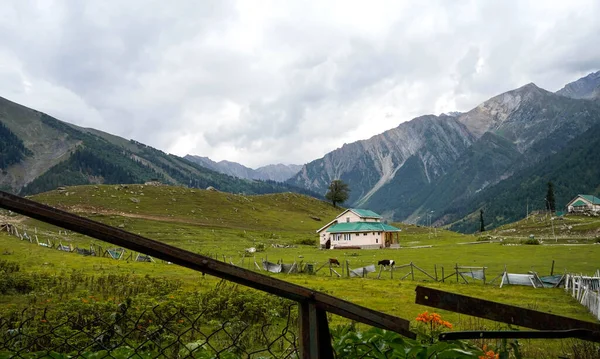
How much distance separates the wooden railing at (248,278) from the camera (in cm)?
219

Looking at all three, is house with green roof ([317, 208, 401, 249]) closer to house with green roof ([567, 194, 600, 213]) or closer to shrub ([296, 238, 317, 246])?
shrub ([296, 238, 317, 246])

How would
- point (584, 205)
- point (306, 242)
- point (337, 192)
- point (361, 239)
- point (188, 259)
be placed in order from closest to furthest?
1. point (188, 259)
2. point (361, 239)
3. point (306, 242)
4. point (337, 192)
5. point (584, 205)

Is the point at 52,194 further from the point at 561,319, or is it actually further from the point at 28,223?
the point at 561,319

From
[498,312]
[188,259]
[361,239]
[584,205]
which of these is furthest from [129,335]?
[584,205]

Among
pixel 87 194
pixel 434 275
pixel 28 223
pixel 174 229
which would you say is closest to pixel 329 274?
pixel 434 275

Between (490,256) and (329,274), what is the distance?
24143 mm

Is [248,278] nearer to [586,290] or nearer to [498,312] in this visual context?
[498,312]

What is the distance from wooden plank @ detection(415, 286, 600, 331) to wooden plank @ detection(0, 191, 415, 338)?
→ 21 cm

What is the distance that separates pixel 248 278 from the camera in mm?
2301

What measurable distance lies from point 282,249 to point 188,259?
195 ft

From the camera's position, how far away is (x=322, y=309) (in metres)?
2.37

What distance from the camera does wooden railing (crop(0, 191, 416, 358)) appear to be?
2.19m

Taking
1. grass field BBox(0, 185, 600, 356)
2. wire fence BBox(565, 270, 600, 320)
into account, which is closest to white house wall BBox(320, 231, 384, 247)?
grass field BBox(0, 185, 600, 356)

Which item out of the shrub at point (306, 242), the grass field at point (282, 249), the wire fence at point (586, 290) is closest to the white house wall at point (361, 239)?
the shrub at point (306, 242)
